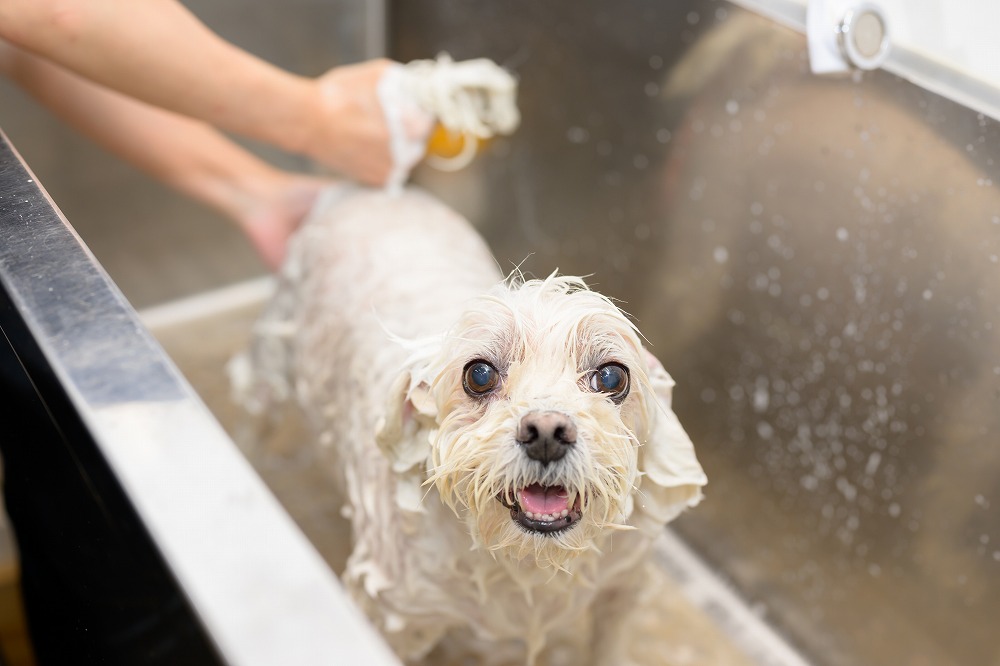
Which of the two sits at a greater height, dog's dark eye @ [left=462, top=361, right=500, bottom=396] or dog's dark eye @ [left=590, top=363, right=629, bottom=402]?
dog's dark eye @ [left=590, top=363, right=629, bottom=402]

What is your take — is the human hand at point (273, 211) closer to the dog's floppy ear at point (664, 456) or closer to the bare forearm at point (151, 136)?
the bare forearm at point (151, 136)

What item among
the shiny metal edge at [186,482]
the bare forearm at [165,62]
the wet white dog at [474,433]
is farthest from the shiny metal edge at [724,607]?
the shiny metal edge at [186,482]

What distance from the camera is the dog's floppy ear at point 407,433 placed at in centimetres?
86

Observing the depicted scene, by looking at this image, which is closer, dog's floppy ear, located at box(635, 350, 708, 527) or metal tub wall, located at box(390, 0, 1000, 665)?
dog's floppy ear, located at box(635, 350, 708, 527)

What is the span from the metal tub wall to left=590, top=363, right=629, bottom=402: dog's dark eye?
0.48m

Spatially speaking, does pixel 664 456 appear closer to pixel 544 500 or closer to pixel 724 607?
pixel 544 500

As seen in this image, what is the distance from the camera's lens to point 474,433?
79 centimetres

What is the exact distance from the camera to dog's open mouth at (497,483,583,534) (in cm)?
80

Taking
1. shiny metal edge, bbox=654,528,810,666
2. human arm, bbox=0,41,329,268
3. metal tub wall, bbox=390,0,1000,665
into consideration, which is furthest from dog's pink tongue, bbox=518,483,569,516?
human arm, bbox=0,41,329,268

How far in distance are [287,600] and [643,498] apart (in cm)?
46

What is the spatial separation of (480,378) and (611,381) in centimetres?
11

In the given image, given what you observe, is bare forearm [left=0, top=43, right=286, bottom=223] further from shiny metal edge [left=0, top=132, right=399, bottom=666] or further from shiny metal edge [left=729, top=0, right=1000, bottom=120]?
shiny metal edge [left=729, top=0, right=1000, bottom=120]

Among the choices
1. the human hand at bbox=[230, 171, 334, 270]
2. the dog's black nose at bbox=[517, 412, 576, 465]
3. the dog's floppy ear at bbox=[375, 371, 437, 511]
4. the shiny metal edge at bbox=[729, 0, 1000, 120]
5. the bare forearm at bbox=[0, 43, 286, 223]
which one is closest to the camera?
the dog's black nose at bbox=[517, 412, 576, 465]

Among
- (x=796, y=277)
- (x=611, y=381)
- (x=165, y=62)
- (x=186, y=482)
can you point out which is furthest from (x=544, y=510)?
(x=165, y=62)
